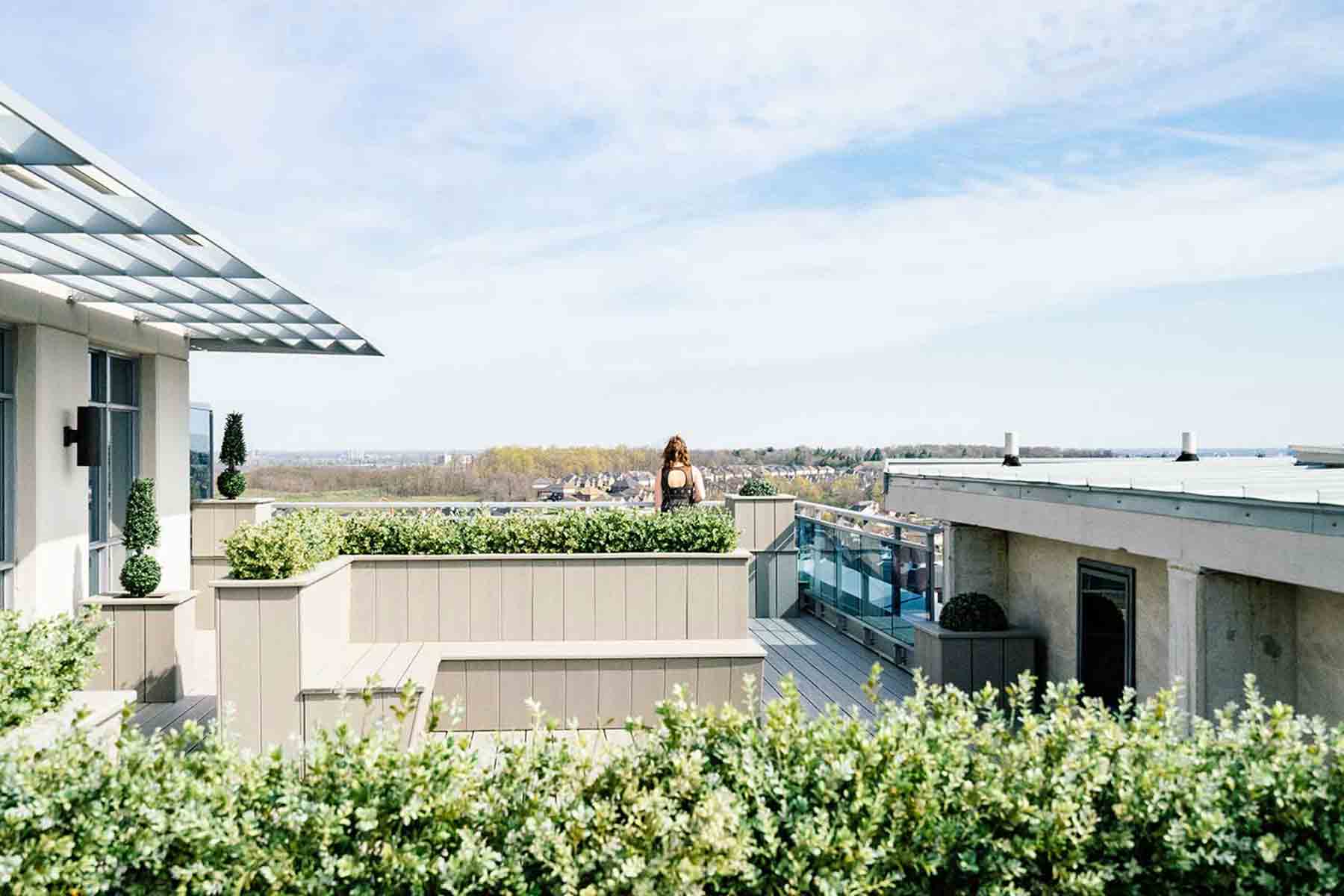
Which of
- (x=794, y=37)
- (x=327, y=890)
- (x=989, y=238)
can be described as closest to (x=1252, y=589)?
(x=327, y=890)

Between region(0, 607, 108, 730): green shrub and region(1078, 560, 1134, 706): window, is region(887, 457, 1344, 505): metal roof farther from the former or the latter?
region(0, 607, 108, 730): green shrub

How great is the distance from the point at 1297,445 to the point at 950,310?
19.8m

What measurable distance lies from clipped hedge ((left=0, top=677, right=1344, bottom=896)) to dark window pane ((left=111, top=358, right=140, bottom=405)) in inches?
289

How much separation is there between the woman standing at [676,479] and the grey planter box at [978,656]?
2.84 m

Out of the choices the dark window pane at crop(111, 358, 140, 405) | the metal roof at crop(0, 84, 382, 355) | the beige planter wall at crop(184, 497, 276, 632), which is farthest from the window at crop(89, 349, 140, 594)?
the beige planter wall at crop(184, 497, 276, 632)

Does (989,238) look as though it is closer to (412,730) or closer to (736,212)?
(736,212)

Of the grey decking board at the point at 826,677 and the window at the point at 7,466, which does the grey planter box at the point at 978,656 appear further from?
the window at the point at 7,466

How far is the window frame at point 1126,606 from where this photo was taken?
234 inches

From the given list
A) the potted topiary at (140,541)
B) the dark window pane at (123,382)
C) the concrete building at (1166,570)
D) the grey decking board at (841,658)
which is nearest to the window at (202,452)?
the dark window pane at (123,382)

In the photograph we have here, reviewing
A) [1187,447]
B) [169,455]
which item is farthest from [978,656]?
[169,455]

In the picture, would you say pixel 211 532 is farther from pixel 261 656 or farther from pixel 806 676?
pixel 806 676

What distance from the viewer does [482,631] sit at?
691cm

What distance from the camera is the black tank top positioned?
8.91m

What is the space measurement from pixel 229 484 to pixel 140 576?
9.52 feet
